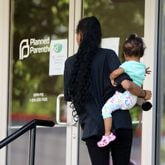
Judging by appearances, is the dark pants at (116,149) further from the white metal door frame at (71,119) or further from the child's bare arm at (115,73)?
the white metal door frame at (71,119)

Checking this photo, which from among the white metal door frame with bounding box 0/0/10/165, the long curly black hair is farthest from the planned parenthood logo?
the long curly black hair

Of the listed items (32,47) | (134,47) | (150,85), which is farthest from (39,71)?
(134,47)

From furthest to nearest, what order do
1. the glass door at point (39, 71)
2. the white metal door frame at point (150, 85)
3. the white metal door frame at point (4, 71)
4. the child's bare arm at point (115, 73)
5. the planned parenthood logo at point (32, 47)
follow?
the white metal door frame at point (4, 71), the planned parenthood logo at point (32, 47), the glass door at point (39, 71), the white metal door frame at point (150, 85), the child's bare arm at point (115, 73)

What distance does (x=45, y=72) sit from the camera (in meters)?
5.84

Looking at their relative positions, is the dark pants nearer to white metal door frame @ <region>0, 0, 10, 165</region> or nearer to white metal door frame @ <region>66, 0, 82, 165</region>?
white metal door frame @ <region>66, 0, 82, 165</region>

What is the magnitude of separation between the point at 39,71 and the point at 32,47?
10.3 inches

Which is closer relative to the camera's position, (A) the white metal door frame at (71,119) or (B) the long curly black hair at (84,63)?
(B) the long curly black hair at (84,63)

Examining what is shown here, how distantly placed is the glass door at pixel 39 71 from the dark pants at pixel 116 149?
176cm

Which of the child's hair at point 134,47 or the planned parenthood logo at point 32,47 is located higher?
the planned parenthood logo at point 32,47

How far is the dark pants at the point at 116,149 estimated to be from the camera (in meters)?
3.80

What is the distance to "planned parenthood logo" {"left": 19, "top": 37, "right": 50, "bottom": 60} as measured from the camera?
5.87m

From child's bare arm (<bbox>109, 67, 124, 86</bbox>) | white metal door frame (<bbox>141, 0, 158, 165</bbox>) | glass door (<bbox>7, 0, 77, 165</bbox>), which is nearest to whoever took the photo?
child's bare arm (<bbox>109, 67, 124, 86</bbox>)

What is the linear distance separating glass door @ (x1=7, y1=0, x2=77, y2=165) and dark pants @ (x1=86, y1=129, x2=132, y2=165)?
176cm

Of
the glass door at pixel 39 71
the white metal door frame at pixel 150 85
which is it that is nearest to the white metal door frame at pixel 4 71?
the glass door at pixel 39 71
